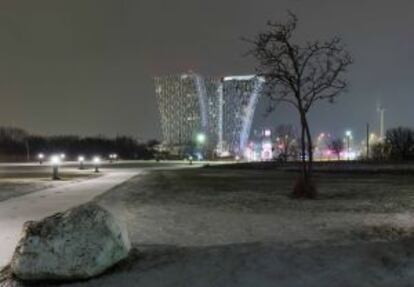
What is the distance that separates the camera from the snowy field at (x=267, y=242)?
10.4 metres

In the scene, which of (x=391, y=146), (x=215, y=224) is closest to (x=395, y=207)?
(x=215, y=224)

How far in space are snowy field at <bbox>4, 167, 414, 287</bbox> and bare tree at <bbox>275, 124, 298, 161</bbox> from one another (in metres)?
109

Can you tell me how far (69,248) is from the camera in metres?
11.2

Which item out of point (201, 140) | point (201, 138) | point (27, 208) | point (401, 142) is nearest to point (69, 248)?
point (27, 208)

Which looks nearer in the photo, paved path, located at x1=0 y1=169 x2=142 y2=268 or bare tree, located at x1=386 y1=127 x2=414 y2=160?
paved path, located at x1=0 y1=169 x2=142 y2=268

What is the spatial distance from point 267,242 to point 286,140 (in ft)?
469

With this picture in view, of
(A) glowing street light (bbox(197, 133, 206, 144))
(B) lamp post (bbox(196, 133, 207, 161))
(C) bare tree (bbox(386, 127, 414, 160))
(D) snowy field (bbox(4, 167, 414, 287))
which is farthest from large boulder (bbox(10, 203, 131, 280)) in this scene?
(A) glowing street light (bbox(197, 133, 206, 144))

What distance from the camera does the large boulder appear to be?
11086 millimetres

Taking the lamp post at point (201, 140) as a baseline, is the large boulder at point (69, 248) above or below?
below

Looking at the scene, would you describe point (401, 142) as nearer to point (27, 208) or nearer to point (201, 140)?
point (201, 140)

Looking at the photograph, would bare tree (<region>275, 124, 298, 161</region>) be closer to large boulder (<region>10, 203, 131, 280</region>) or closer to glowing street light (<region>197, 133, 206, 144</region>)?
glowing street light (<region>197, 133, 206, 144</region>)

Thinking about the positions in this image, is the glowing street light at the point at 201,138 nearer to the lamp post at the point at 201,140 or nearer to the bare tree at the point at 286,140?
the lamp post at the point at 201,140

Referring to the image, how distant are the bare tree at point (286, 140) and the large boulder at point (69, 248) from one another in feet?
396

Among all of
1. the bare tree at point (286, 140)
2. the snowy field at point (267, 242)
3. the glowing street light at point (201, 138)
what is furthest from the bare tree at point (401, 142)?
the snowy field at point (267, 242)
